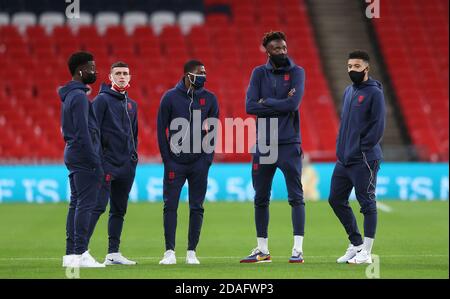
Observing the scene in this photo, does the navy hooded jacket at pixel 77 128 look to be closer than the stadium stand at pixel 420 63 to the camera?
Yes

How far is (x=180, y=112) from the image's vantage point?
10125 millimetres

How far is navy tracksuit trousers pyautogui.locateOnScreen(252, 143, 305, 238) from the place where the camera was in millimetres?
10055

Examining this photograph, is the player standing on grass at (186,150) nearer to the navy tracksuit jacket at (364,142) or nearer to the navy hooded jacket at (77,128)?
the navy hooded jacket at (77,128)

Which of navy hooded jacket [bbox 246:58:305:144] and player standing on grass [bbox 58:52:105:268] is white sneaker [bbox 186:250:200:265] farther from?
navy hooded jacket [bbox 246:58:305:144]

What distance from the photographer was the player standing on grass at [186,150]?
398 inches

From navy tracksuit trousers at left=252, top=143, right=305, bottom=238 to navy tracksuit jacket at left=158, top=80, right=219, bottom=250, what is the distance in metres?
0.58

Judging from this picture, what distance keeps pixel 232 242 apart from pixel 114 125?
11.7 ft

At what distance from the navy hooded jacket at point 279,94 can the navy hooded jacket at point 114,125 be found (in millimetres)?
1323

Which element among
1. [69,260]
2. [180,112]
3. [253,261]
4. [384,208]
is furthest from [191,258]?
[384,208]

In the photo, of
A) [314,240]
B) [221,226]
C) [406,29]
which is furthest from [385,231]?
[406,29]

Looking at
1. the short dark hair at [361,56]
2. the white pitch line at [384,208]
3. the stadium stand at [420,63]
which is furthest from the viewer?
the stadium stand at [420,63]

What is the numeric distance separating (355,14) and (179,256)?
1953cm

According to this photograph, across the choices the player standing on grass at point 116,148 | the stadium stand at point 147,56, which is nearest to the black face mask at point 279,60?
the player standing on grass at point 116,148
